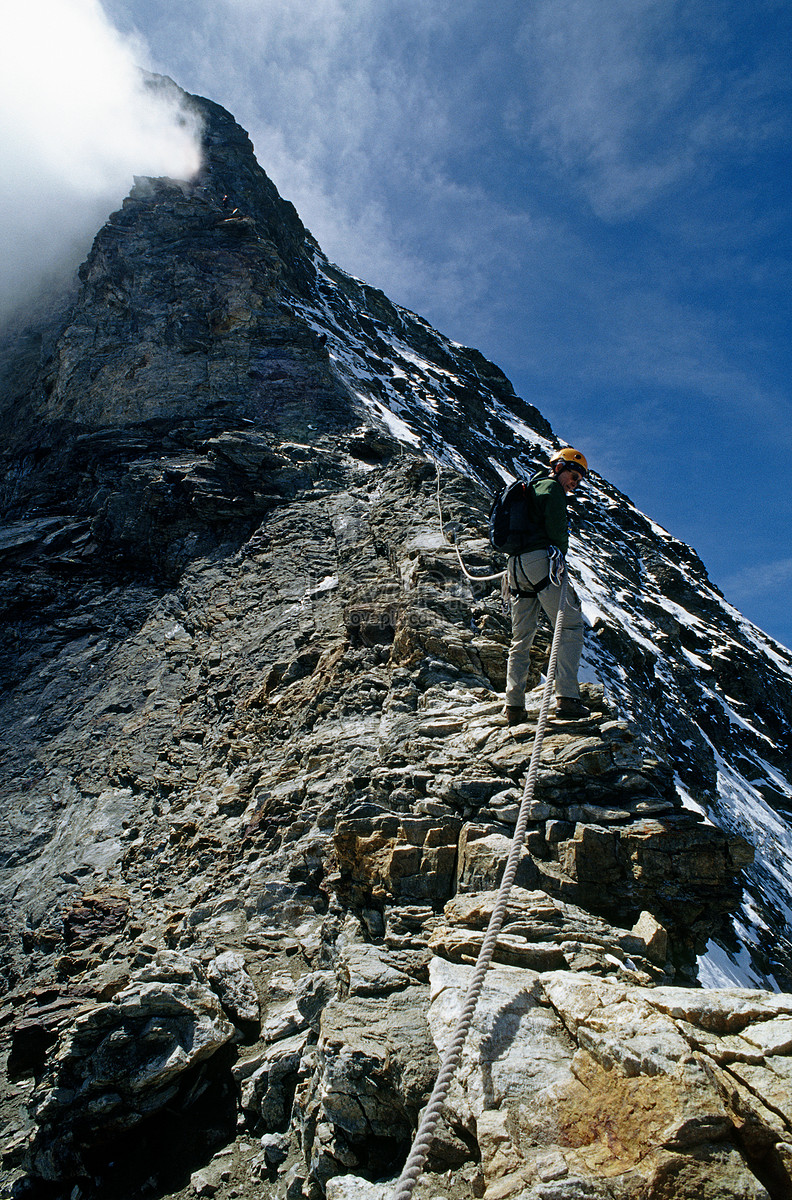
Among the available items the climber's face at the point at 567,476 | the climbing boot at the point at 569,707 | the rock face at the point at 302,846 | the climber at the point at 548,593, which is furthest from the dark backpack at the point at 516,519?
the rock face at the point at 302,846

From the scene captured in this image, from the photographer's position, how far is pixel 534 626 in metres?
6.16

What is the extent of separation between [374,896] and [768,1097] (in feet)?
10.9

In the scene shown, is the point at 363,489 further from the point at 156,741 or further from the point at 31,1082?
the point at 31,1082

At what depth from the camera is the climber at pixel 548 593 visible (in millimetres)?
5684

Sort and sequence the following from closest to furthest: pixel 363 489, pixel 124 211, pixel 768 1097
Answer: pixel 768 1097 < pixel 363 489 < pixel 124 211

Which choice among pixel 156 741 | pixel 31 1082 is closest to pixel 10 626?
pixel 156 741

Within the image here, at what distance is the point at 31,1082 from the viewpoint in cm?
541

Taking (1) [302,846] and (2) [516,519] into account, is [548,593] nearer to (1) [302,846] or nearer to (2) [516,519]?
(2) [516,519]

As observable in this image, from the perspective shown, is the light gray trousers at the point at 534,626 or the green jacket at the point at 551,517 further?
the green jacket at the point at 551,517

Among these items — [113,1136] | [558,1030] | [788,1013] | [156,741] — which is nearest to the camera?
[788,1013]

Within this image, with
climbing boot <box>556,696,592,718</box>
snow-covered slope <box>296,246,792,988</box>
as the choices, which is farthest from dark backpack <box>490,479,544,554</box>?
snow-covered slope <box>296,246,792,988</box>

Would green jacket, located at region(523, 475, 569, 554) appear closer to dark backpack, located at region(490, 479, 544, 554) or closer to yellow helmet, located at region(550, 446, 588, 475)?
dark backpack, located at region(490, 479, 544, 554)

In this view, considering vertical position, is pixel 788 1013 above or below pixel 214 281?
below

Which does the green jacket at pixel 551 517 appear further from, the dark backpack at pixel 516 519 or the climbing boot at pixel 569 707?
the climbing boot at pixel 569 707
